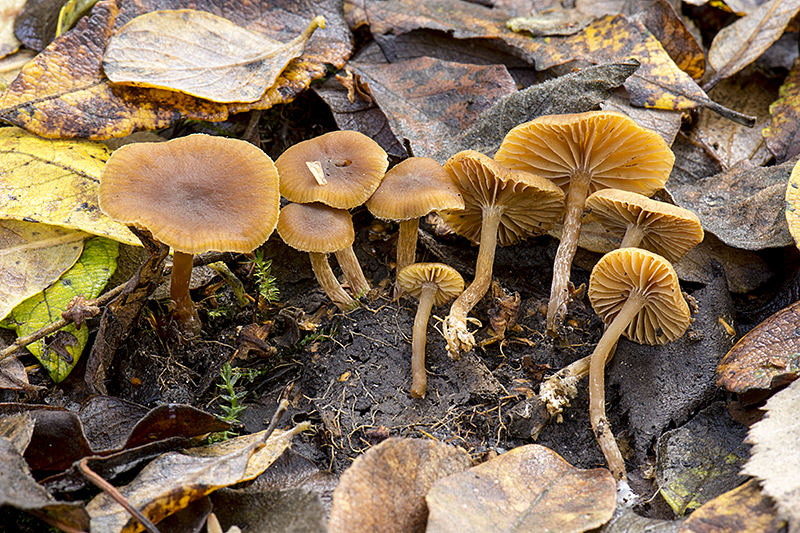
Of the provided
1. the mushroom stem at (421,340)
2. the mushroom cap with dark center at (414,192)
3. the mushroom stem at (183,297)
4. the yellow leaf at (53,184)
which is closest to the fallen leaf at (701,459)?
the mushroom stem at (421,340)

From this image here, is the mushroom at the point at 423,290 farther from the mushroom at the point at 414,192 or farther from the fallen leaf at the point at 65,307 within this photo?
the fallen leaf at the point at 65,307

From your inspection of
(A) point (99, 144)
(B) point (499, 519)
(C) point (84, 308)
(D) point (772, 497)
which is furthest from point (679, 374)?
(A) point (99, 144)

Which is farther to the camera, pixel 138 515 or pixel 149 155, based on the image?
pixel 149 155

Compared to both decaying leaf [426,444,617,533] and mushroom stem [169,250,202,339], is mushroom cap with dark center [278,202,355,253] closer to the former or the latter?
mushroom stem [169,250,202,339]

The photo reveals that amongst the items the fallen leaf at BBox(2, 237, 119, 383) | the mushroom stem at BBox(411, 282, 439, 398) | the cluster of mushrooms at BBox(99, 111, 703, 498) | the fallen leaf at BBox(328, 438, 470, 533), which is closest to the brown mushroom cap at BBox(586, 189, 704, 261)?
the cluster of mushrooms at BBox(99, 111, 703, 498)

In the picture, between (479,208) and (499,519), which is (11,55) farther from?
(499,519)

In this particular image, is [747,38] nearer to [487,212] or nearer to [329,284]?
[487,212]

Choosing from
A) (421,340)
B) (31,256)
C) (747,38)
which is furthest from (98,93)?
(747,38)
